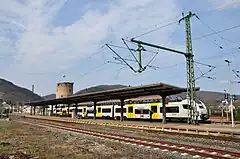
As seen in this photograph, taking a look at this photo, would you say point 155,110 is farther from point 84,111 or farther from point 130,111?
point 84,111

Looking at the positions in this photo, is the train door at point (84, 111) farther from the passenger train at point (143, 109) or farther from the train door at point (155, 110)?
the train door at point (155, 110)

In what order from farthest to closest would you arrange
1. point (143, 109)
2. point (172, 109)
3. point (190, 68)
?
1. point (143, 109)
2. point (172, 109)
3. point (190, 68)

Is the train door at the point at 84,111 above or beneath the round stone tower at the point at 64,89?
beneath

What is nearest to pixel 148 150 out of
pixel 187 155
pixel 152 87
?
pixel 187 155

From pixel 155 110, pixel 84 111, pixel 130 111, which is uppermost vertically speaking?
pixel 155 110

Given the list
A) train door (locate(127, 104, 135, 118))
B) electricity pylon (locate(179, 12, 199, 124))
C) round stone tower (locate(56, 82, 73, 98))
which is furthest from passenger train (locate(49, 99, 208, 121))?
round stone tower (locate(56, 82, 73, 98))

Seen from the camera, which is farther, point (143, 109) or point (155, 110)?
point (143, 109)

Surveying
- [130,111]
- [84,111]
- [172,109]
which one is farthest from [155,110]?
[84,111]

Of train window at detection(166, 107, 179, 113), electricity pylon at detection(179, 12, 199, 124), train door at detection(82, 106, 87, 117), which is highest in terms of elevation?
electricity pylon at detection(179, 12, 199, 124)

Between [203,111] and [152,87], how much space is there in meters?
11.6

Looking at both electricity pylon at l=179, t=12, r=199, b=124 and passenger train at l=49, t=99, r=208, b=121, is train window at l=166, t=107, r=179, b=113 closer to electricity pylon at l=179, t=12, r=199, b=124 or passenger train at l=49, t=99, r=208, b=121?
passenger train at l=49, t=99, r=208, b=121

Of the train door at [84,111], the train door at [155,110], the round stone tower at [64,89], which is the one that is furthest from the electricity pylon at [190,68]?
the round stone tower at [64,89]

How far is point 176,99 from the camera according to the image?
40.7 m

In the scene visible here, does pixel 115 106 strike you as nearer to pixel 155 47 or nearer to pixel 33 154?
pixel 155 47
